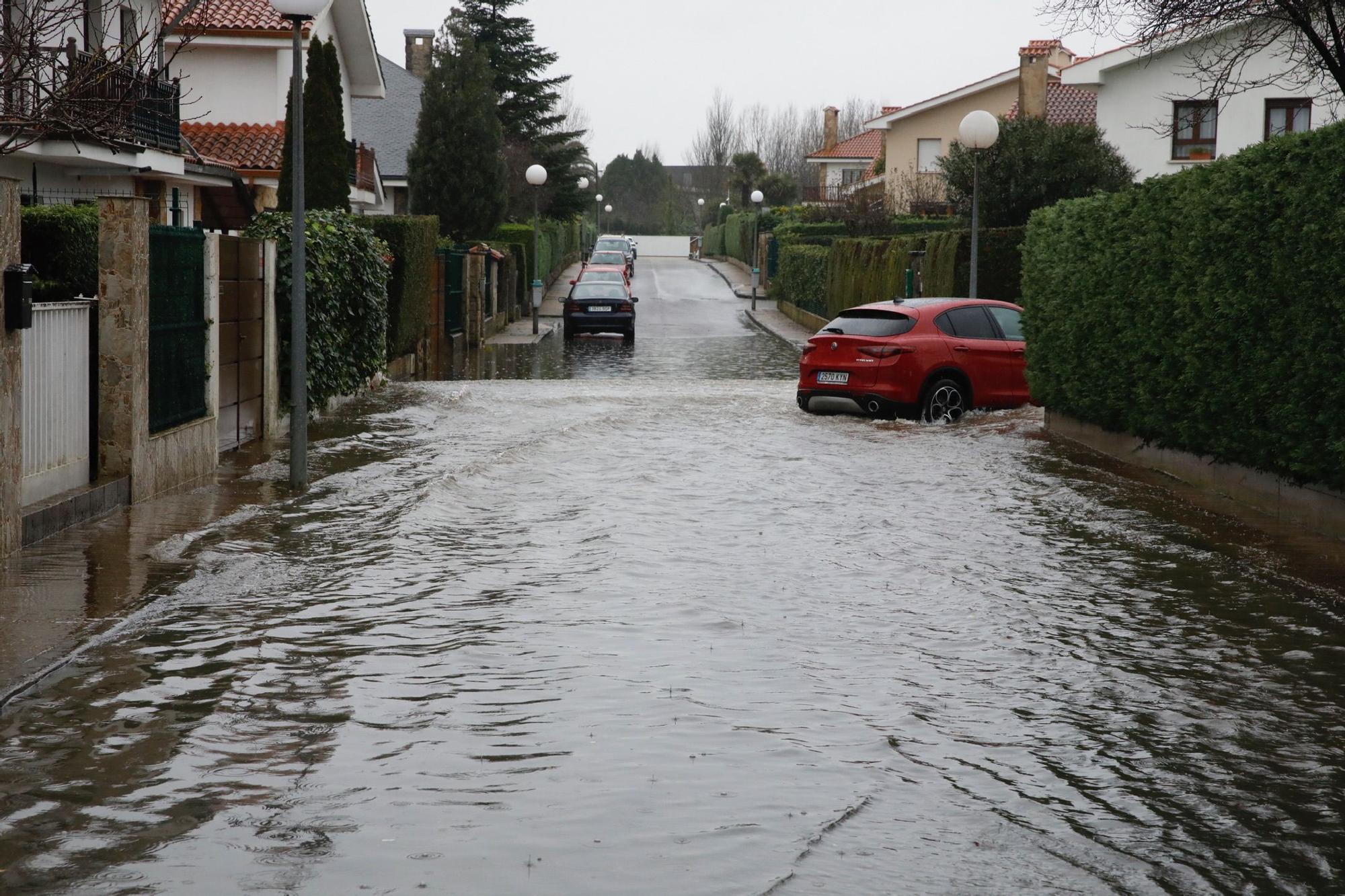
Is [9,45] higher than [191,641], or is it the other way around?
[9,45]

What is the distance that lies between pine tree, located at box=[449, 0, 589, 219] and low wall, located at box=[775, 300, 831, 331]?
1849cm

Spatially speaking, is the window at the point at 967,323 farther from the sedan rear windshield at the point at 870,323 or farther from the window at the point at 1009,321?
the sedan rear windshield at the point at 870,323

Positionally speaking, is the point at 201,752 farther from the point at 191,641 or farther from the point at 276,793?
the point at 191,641

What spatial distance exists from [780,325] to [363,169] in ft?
42.2

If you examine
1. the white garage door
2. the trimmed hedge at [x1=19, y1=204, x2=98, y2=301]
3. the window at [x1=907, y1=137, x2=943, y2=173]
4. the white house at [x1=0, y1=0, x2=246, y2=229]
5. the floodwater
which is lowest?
the floodwater

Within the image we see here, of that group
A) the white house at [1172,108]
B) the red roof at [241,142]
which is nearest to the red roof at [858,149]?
the white house at [1172,108]

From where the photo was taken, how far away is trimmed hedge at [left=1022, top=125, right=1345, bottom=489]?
10391 millimetres

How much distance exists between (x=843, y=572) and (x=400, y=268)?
15383mm

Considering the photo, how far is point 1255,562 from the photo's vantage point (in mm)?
9945

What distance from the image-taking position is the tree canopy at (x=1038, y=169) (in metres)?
34.9

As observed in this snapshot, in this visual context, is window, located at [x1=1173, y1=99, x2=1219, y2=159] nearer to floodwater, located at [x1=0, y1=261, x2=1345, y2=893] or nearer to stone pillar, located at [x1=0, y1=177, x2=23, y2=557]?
floodwater, located at [x1=0, y1=261, x2=1345, y2=893]

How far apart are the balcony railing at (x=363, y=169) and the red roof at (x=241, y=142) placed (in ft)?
10.5

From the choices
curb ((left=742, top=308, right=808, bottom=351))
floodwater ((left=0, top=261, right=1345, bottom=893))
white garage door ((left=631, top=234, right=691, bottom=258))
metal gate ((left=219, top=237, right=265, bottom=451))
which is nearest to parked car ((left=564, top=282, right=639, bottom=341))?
curb ((left=742, top=308, right=808, bottom=351))

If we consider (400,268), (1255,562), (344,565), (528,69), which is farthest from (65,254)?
(528,69)
